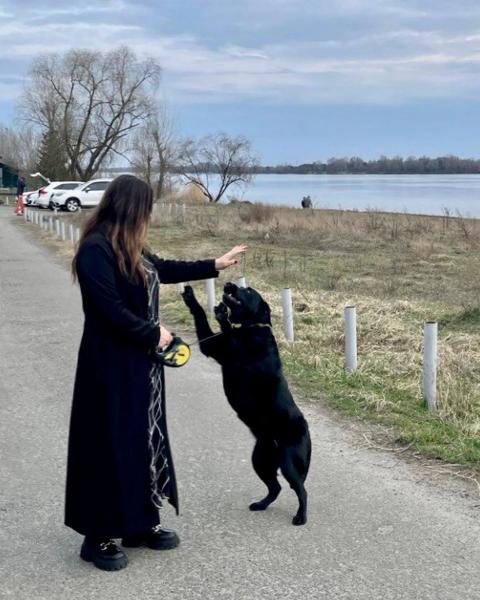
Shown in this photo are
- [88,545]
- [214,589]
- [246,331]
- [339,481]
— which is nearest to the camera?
[214,589]

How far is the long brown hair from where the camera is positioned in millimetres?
3818

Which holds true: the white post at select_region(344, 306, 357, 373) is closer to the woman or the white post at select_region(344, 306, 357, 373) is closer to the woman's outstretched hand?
the woman's outstretched hand

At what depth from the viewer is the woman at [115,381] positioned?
3.77 m

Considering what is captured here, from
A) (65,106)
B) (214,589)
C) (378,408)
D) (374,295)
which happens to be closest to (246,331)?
(214,589)

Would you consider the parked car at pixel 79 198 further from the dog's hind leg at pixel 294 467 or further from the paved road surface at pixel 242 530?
the dog's hind leg at pixel 294 467

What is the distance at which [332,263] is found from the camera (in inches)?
805

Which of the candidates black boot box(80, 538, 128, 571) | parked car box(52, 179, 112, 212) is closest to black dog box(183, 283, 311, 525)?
black boot box(80, 538, 128, 571)

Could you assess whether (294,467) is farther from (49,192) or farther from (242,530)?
(49,192)

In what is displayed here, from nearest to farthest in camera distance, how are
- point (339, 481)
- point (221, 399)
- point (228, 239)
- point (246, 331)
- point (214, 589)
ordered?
1. point (214, 589)
2. point (246, 331)
3. point (339, 481)
4. point (221, 399)
5. point (228, 239)

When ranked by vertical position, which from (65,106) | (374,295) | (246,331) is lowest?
(374,295)

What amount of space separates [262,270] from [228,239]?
8799mm

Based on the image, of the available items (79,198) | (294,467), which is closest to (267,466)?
(294,467)

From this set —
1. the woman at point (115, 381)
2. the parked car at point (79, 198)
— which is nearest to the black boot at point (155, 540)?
the woman at point (115, 381)

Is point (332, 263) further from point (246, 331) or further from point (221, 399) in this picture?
point (246, 331)
